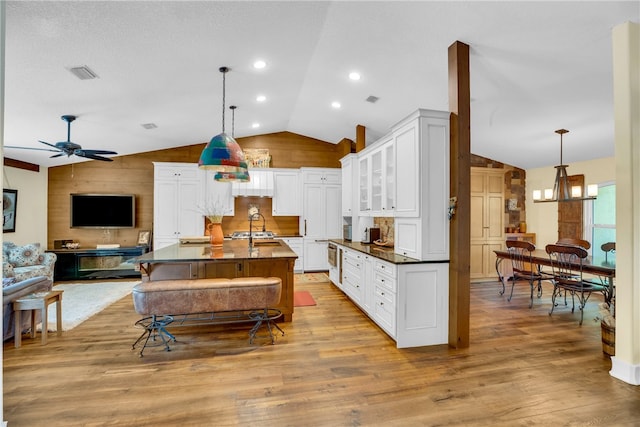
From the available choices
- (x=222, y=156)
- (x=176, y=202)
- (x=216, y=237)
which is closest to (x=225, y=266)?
(x=216, y=237)

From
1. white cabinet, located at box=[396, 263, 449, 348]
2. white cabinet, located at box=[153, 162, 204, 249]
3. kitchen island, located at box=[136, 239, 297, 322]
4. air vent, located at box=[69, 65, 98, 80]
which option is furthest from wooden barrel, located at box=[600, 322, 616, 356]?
white cabinet, located at box=[153, 162, 204, 249]

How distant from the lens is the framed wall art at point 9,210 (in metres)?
5.44

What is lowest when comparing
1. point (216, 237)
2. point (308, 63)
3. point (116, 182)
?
point (216, 237)

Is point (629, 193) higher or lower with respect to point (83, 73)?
lower

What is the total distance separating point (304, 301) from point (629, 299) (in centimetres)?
371

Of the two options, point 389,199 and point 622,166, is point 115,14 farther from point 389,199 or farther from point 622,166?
point 622,166

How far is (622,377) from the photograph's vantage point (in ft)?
8.60

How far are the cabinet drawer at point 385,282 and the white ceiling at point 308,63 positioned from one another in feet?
8.23

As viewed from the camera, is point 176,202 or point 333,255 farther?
point 176,202

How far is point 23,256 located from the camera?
5059 mm

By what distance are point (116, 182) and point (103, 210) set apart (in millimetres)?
655

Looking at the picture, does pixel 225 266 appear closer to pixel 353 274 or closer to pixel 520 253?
pixel 353 274

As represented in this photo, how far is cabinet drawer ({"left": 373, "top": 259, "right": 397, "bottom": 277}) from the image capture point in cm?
339

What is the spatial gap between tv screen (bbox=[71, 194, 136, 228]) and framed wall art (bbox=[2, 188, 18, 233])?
952 mm
